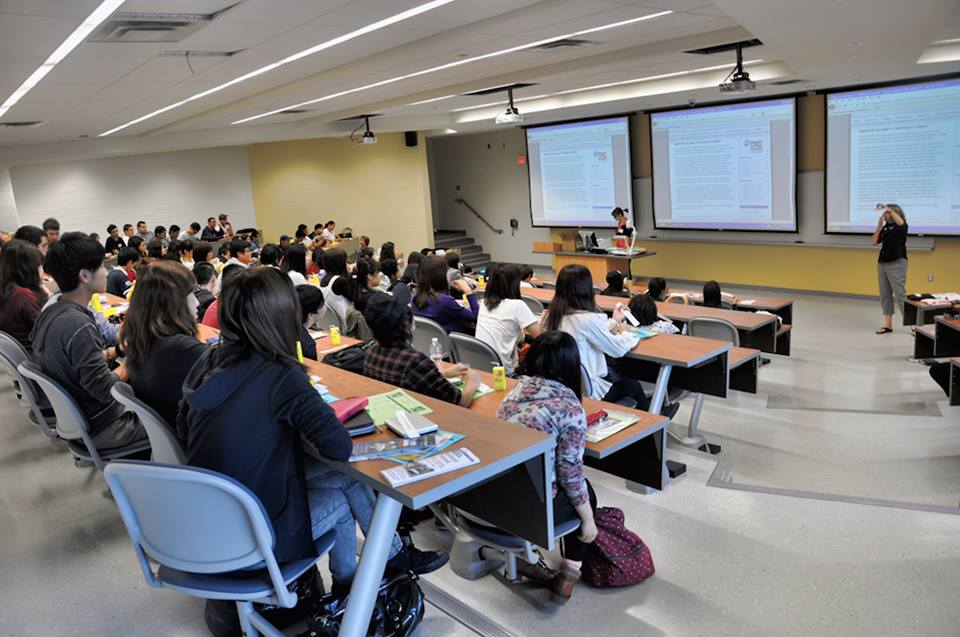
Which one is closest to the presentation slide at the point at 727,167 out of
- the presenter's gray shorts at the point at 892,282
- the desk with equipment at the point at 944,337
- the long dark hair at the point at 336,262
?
the presenter's gray shorts at the point at 892,282

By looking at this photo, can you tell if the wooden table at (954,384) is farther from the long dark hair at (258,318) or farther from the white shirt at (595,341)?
the long dark hair at (258,318)

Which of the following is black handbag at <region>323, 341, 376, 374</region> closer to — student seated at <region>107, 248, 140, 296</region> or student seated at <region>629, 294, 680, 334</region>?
student seated at <region>629, 294, 680, 334</region>

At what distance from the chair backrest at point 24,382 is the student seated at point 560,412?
2606mm

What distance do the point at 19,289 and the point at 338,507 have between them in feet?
11.1

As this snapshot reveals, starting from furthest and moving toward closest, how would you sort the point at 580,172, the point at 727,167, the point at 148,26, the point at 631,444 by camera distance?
the point at 580,172, the point at 727,167, the point at 148,26, the point at 631,444

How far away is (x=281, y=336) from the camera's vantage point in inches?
85.3

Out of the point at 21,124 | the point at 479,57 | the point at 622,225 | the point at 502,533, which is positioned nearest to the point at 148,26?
the point at 479,57

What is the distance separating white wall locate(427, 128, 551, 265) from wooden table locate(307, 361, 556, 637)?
488 inches

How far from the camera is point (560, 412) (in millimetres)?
2564

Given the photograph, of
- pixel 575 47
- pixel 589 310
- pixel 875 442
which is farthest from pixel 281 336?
pixel 575 47

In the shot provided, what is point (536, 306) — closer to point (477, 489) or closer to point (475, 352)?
point (475, 352)

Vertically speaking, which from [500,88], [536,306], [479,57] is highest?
[500,88]

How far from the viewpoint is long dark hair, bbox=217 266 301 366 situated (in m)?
2.13

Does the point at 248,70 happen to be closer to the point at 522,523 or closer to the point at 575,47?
the point at 575,47
